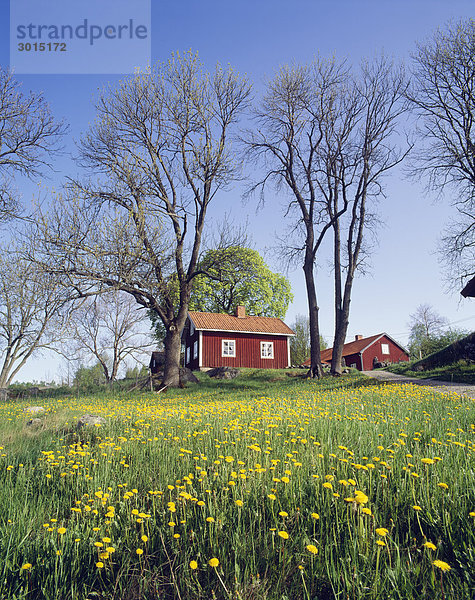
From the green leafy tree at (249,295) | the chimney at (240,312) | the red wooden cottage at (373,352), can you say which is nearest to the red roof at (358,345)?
the red wooden cottage at (373,352)

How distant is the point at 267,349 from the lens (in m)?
35.6

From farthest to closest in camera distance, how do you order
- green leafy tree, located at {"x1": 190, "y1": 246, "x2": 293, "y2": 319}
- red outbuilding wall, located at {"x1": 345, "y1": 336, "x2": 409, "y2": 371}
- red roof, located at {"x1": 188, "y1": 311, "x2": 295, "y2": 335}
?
1. red outbuilding wall, located at {"x1": 345, "y1": 336, "x2": 409, "y2": 371}
2. green leafy tree, located at {"x1": 190, "y1": 246, "x2": 293, "y2": 319}
3. red roof, located at {"x1": 188, "y1": 311, "x2": 295, "y2": 335}

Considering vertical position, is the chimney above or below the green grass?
above

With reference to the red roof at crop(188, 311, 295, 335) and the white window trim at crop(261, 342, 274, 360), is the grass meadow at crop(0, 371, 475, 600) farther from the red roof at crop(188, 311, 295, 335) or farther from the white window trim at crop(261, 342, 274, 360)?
the white window trim at crop(261, 342, 274, 360)

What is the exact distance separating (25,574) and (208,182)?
20334 mm

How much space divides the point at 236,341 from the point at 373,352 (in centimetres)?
1971

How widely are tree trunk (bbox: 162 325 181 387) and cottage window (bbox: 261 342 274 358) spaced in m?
15.8

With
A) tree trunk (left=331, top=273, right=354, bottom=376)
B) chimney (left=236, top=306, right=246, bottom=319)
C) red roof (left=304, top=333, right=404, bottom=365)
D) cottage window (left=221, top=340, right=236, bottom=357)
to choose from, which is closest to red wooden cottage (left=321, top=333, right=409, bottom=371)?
red roof (left=304, top=333, right=404, bottom=365)

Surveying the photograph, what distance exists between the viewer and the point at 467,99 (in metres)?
18.9

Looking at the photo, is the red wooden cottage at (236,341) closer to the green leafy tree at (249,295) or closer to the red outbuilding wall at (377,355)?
the green leafy tree at (249,295)

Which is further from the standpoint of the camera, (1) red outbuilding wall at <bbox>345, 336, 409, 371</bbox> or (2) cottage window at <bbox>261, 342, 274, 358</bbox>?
(1) red outbuilding wall at <bbox>345, 336, 409, 371</bbox>

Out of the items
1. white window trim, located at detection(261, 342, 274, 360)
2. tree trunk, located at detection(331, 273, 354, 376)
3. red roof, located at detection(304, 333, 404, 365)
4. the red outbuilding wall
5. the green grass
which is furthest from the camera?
red roof, located at detection(304, 333, 404, 365)

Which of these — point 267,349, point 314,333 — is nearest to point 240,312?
point 267,349

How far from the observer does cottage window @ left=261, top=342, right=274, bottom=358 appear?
3547 cm
